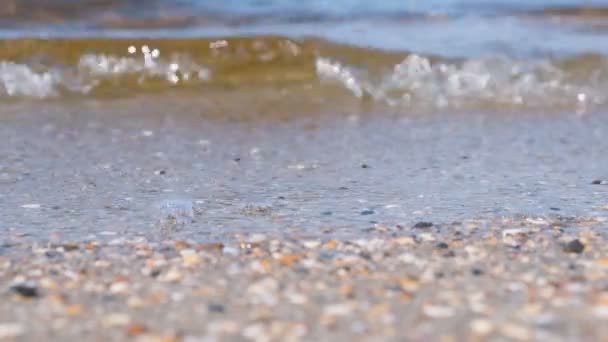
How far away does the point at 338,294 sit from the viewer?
6.86 ft

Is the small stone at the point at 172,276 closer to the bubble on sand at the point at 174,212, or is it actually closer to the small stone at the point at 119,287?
the small stone at the point at 119,287

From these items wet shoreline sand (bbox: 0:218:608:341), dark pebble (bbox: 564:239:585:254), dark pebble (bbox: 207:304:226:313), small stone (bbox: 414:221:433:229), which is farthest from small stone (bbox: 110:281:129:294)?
dark pebble (bbox: 564:239:585:254)

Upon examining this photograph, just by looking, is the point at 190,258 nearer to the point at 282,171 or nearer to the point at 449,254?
the point at 449,254

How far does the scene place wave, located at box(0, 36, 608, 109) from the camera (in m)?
5.78

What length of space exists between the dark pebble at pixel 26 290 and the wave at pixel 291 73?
3633 millimetres

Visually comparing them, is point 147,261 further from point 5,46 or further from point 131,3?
point 131,3

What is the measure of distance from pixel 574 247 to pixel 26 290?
1.31 metres

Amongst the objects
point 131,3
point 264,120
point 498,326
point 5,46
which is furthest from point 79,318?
point 131,3

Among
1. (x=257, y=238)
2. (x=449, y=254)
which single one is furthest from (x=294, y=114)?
(x=449, y=254)

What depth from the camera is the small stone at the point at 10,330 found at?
188 cm

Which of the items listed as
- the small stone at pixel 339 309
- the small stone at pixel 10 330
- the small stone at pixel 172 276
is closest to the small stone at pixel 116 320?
the small stone at pixel 10 330

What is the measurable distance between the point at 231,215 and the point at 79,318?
1118mm

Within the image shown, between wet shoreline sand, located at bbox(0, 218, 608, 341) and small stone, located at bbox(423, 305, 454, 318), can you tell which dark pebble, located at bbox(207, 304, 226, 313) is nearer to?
wet shoreline sand, located at bbox(0, 218, 608, 341)

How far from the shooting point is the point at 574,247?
2520 millimetres
